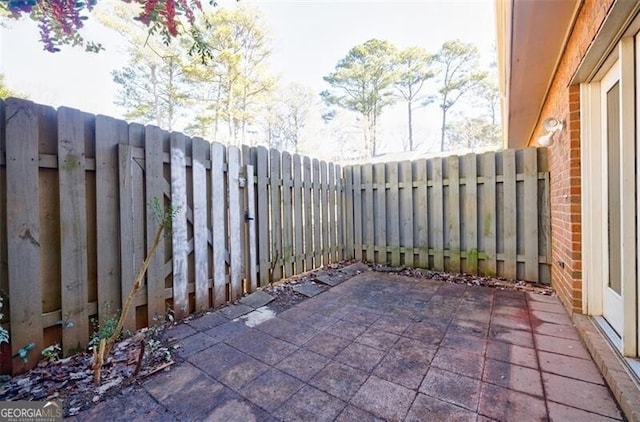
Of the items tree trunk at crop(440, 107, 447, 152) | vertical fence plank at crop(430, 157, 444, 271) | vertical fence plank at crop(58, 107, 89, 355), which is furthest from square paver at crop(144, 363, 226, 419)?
tree trunk at crop(440, 107, 447, 152)

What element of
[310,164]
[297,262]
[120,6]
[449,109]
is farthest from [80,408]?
[449,109]

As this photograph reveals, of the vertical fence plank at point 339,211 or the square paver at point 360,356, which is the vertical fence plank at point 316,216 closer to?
the vertical fence plank at point 339,211

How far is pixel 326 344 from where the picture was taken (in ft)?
6.72

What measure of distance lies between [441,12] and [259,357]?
1034 centimetres

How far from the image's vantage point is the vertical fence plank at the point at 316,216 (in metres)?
4.17

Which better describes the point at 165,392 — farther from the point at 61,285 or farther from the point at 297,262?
the point at 297,262

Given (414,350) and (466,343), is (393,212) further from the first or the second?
(414,350)

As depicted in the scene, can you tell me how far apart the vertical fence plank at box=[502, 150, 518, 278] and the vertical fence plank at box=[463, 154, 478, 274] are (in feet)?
1.12

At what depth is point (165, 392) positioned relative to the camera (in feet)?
4.95

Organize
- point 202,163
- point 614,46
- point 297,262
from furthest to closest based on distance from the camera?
point 297,262 < point 202,163 < point 614,46

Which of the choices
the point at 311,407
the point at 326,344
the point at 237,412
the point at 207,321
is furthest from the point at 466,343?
the point at 207,321

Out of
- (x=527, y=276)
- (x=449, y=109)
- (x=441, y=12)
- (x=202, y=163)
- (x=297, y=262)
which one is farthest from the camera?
(x=449, y=109)

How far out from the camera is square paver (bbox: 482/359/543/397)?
1503 millimetres

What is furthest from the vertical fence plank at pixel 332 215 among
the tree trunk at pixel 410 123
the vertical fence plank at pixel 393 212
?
the tree trunk at pixel 410 123
